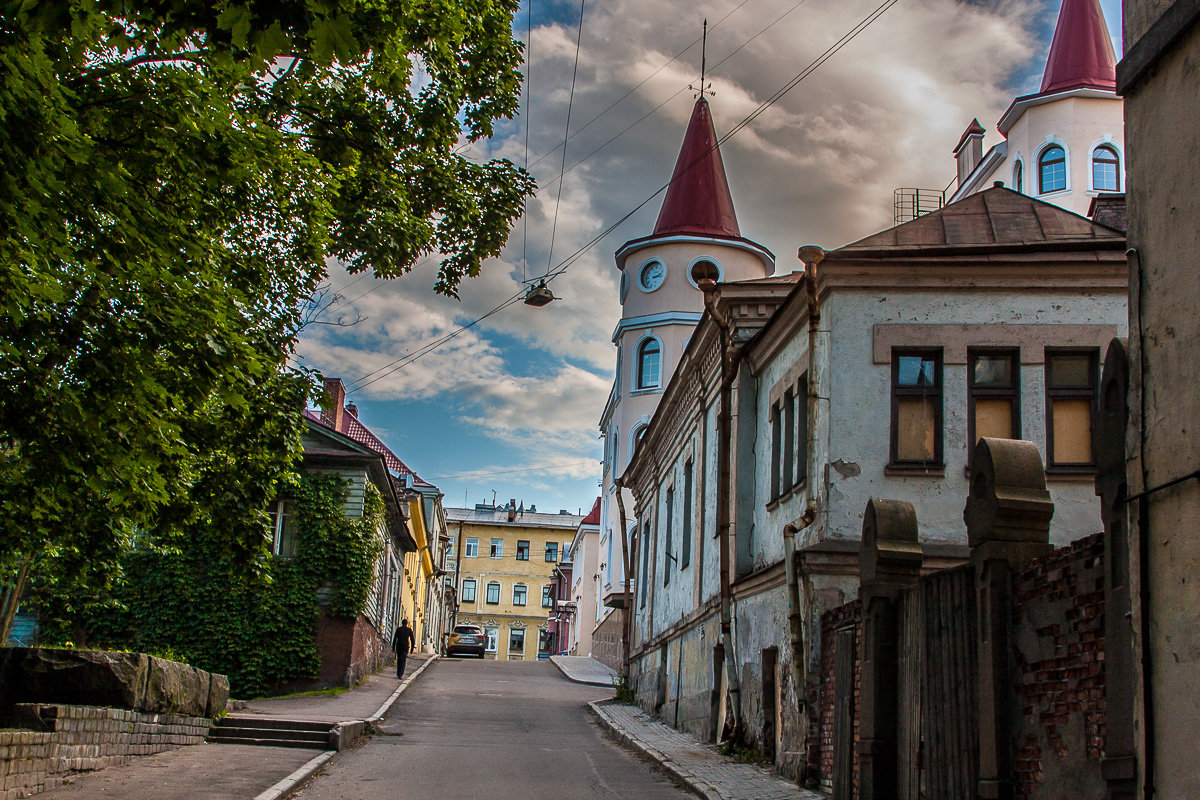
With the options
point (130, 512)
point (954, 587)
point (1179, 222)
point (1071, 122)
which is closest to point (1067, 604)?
point (954, 587)

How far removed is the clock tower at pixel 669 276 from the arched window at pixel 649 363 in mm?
36

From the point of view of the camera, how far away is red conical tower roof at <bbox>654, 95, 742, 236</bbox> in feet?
136

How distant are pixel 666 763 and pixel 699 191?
1199 inches

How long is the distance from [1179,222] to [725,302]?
458 inches

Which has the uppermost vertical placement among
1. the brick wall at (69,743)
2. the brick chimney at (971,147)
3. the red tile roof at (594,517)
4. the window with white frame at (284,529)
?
the brick chimney at (971,147)

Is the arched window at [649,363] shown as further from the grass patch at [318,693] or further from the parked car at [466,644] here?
the grass patch at [318,693]

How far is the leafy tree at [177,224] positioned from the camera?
664cm

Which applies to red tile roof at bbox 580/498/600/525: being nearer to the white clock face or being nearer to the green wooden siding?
the white clock face

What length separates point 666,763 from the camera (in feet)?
48.0

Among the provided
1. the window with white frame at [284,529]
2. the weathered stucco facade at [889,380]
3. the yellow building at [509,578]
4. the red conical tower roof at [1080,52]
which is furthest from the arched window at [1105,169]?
the yellow building at [509,578]

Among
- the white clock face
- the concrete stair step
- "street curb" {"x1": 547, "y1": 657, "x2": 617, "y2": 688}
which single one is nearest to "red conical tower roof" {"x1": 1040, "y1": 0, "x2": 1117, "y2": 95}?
the white clock face

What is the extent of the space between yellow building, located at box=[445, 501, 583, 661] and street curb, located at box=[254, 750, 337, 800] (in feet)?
228

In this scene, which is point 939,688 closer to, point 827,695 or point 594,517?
point 827,695

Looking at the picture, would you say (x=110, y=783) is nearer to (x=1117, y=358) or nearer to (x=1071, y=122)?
(x=1117, y=358)
